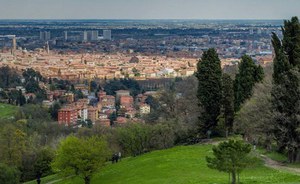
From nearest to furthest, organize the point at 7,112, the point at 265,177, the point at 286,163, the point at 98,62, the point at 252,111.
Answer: the point at 265,177, the point at 286,163, the point at 252,111, the point at 7,112, the point at 98,62

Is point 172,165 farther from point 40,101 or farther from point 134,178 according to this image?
point 40,101

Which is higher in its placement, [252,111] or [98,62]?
[252,111]

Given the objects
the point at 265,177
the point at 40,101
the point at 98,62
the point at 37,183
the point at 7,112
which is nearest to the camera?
the point at 265,177

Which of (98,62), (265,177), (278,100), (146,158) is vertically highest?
(278,100)

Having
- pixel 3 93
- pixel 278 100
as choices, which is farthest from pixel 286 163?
pixel 3 93

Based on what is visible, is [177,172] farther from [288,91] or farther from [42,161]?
Answer: [42,161]

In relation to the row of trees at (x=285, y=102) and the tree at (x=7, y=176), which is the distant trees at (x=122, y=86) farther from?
the row of trees at (x=285, y=102)

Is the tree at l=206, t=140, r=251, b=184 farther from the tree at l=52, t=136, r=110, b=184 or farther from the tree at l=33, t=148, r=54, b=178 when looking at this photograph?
the tree at l=33, t=148, r=54, b=178
